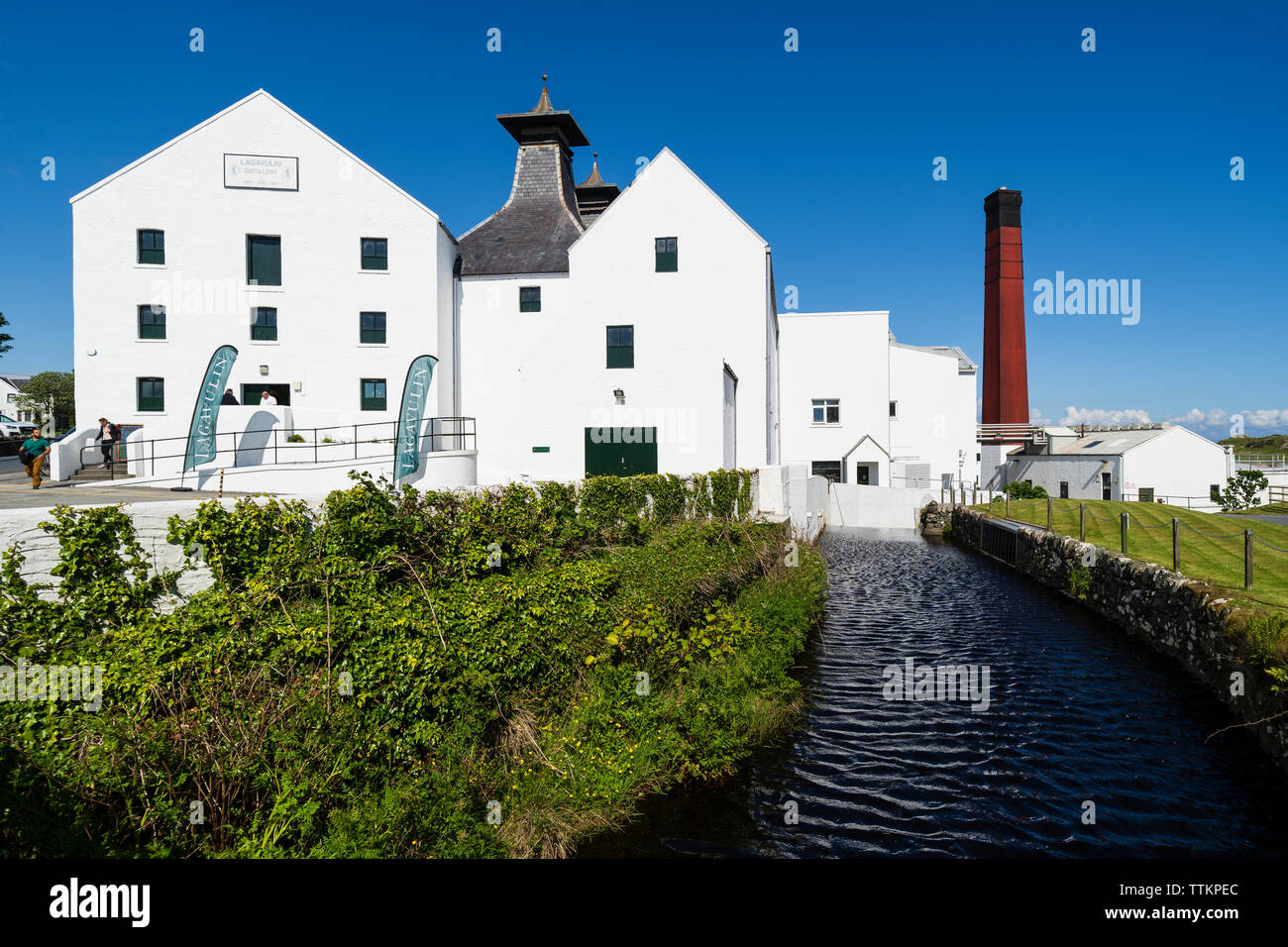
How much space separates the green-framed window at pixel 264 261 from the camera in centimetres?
2920

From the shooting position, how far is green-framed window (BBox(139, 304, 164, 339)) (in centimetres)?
2836

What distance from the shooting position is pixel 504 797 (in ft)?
25.5

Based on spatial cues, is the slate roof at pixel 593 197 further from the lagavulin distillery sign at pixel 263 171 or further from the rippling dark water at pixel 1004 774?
the rippling dark water at pixel 1004 774

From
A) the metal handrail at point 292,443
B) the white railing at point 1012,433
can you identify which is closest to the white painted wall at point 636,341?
the metal handrail at point 292,443

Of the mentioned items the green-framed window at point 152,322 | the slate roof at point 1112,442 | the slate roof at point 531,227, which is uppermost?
the slate roof at point 531,227

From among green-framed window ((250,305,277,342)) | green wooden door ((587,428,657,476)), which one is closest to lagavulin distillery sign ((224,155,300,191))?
green-framed window ((250,305,277,342))

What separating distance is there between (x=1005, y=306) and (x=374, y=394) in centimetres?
4166

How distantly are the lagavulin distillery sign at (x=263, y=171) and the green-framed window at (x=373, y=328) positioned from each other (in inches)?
222

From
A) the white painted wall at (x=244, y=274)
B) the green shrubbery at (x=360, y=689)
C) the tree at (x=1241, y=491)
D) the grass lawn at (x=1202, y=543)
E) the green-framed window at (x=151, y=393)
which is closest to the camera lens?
the green shrubbery at (x=360, y=689)

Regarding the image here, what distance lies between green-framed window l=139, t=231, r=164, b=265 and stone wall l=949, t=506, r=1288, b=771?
3355 cm

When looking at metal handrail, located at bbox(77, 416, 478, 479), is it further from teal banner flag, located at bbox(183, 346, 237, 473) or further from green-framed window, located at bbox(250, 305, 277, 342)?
green-framed window, located at bbox(250, 305, 277, 342)
